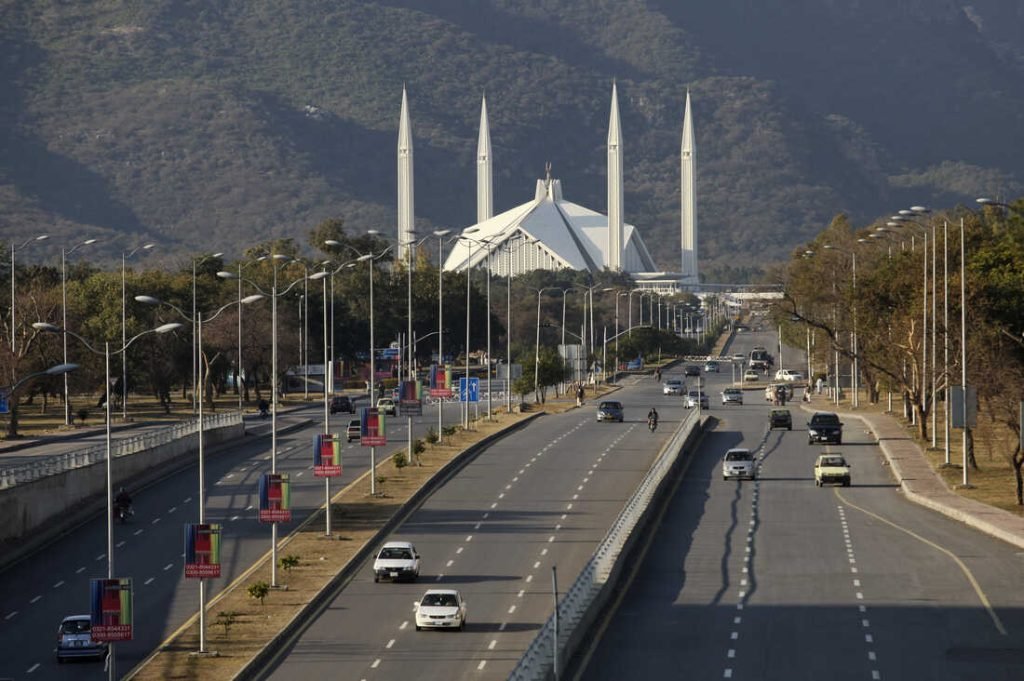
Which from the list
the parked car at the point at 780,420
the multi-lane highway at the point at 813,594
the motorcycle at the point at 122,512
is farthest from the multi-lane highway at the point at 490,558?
the motorcycle at the point at 122,512

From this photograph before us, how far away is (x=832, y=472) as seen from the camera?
219 feet

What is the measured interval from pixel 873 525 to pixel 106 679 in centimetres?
2651

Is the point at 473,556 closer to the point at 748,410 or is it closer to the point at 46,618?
the point at 46,618

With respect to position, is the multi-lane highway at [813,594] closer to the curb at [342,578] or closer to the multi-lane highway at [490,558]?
the multi-lane highway at [490,558]

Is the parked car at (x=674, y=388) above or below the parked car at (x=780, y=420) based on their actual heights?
above

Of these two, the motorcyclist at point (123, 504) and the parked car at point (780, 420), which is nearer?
the motorcyclist at point (123, 504)

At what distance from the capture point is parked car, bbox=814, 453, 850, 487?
6681 centimetres

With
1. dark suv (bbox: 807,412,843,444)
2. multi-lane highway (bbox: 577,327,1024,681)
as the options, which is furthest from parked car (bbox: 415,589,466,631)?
dark suv (bbox: 807,412,843,444)

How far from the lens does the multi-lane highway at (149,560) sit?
42000 millimetres

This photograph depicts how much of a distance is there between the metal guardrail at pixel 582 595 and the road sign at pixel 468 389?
2511 cm

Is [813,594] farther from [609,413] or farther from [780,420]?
[609,413]

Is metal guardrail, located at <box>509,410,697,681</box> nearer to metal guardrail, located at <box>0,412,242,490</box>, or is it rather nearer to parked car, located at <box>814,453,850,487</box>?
parked car, located at <box>814,453,850,487</box>

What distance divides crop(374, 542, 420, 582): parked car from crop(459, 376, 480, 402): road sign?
40377 mm

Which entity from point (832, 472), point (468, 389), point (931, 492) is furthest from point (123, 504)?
point (468, 389)
